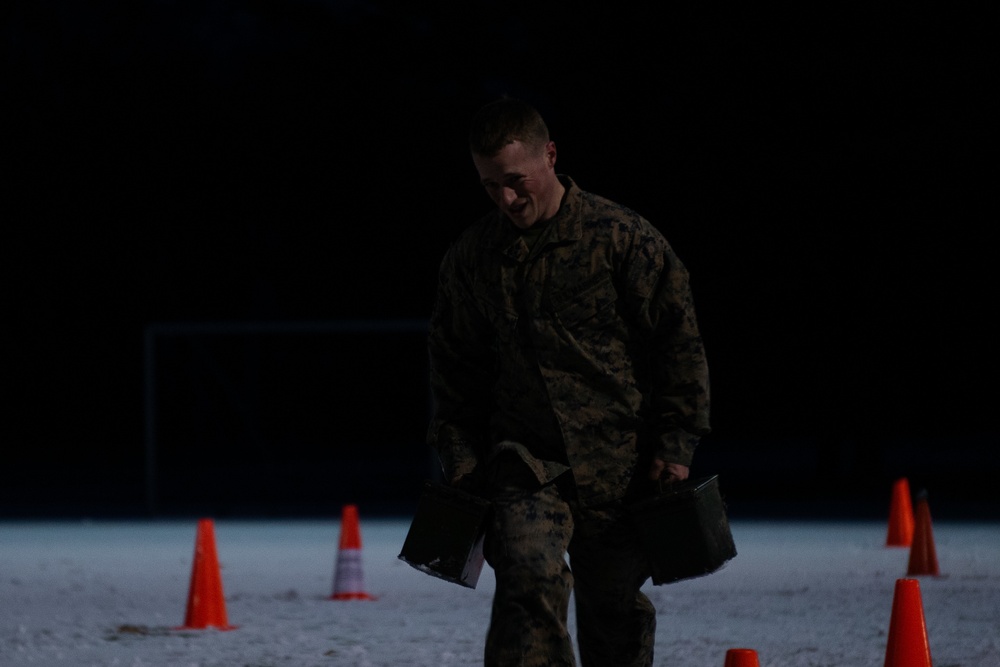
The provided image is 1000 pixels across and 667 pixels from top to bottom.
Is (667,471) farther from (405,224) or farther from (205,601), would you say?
(405,224)

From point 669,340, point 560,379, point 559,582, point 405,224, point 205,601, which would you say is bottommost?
point 205,601

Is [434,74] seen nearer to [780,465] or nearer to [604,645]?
[780,465]

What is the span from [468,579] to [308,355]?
3293cm

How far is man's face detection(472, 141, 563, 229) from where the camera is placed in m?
5.30

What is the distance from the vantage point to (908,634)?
6.60 m

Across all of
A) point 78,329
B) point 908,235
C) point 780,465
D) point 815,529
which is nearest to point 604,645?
point 815,529

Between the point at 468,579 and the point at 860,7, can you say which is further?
the point at 860,7

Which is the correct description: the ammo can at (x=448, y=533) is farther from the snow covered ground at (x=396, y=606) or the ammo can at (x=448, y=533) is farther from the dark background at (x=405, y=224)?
the dark background at (x=405, y=224)

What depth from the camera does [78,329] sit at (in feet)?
122

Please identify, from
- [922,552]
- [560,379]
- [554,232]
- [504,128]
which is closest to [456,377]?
[560,379]

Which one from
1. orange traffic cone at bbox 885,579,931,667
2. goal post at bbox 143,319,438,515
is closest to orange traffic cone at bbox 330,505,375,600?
orange traffic cone at bbox 885,579,931,667

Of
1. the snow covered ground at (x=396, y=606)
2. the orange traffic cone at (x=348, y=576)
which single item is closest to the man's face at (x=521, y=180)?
the snow covered ground at (x=396, y=606)

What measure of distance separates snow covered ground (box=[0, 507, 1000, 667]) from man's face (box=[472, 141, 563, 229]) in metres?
3.34

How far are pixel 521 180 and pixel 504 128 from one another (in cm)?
15
